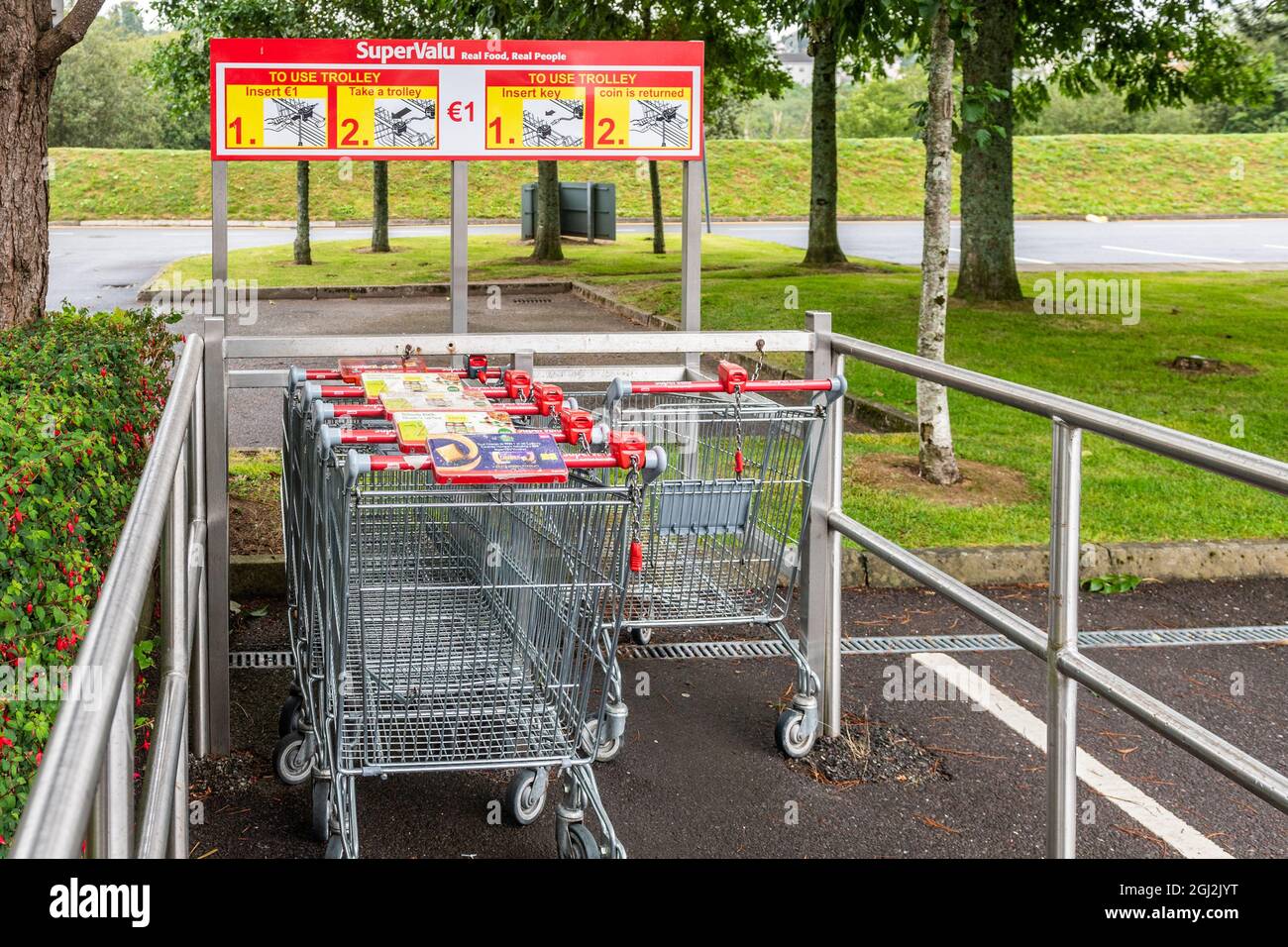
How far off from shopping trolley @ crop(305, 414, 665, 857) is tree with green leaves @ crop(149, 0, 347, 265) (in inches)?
762

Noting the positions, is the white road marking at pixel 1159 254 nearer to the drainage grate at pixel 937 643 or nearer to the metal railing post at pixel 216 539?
the drainage grate at pixel 937 643

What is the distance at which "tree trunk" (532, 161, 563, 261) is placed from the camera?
24448 millimetres

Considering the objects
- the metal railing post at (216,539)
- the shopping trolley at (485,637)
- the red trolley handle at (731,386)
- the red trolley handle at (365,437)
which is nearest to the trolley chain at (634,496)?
the shopping trolley at (485,637)

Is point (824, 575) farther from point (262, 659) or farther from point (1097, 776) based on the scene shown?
point (262, 659)

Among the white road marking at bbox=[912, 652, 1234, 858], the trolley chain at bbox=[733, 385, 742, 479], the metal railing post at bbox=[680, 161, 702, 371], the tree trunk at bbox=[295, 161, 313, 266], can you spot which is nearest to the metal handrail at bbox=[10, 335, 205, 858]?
the trolley chain at bbox=[733, 385, 742, 479]

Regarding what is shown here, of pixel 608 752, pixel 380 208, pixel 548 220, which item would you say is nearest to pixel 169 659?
pixel 608 752

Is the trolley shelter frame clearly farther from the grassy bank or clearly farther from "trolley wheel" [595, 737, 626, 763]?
the grassy bank

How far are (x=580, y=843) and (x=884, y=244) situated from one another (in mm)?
28101

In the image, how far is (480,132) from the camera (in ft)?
24.7

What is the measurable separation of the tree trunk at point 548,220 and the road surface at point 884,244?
19.3ft

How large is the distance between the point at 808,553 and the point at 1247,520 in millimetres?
3652

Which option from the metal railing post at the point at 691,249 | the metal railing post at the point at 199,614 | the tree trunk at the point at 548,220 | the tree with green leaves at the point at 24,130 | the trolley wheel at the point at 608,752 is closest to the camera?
the metal railing post at the point at 199,614

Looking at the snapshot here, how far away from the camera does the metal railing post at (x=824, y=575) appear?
5.14m
